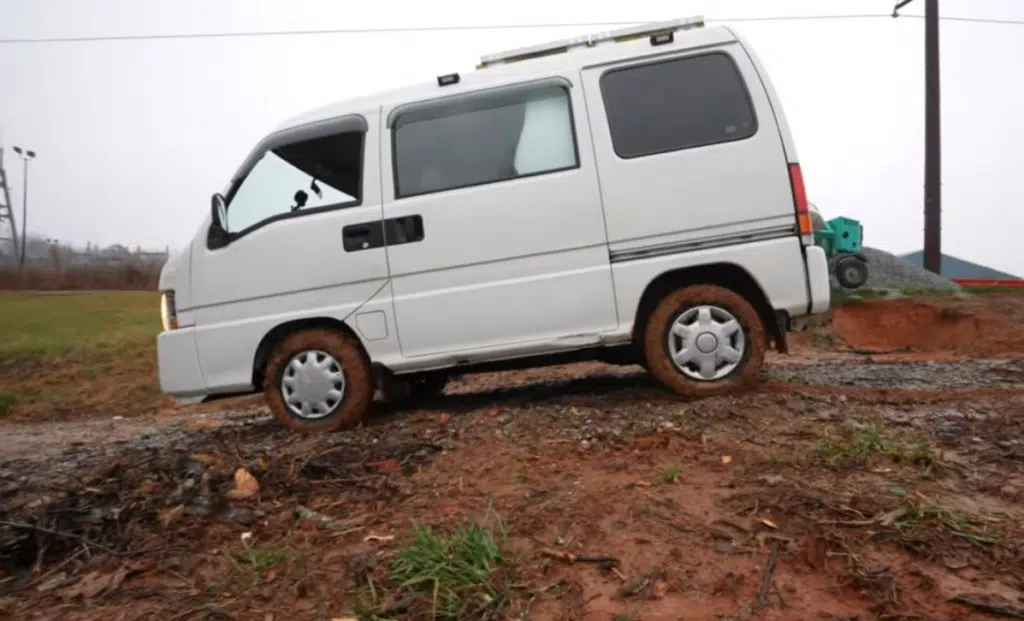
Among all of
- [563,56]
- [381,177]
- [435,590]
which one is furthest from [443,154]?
[435,590]

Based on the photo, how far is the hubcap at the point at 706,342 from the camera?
169 inches

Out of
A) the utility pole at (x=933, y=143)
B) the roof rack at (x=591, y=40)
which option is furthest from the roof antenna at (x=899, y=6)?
the roof rack at (x=591, y=40)

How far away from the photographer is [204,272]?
182 inches

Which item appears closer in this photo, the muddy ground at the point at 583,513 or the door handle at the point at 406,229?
the muddy ground at the point at 583,513

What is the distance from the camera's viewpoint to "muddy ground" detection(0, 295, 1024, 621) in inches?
87.0

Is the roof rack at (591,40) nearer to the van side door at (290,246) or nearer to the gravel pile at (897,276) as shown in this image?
the van side door at (290,246)

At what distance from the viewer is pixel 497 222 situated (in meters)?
4.33

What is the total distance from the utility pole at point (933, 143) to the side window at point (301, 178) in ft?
47.8

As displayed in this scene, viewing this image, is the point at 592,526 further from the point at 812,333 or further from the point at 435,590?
the point at 812,333

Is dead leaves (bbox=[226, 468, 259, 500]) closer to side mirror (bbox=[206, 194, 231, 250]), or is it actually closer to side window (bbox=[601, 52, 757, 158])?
side mirror (bbox=[206, 194, 231, 250])

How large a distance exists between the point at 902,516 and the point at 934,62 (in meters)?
16.0

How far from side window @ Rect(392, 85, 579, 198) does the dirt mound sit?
7816 mm

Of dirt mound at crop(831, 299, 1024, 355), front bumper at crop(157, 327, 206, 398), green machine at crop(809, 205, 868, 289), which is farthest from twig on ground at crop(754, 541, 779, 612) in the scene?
green machine at crop(809, 205, 868, 289)

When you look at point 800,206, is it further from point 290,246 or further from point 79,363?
point 79,363
